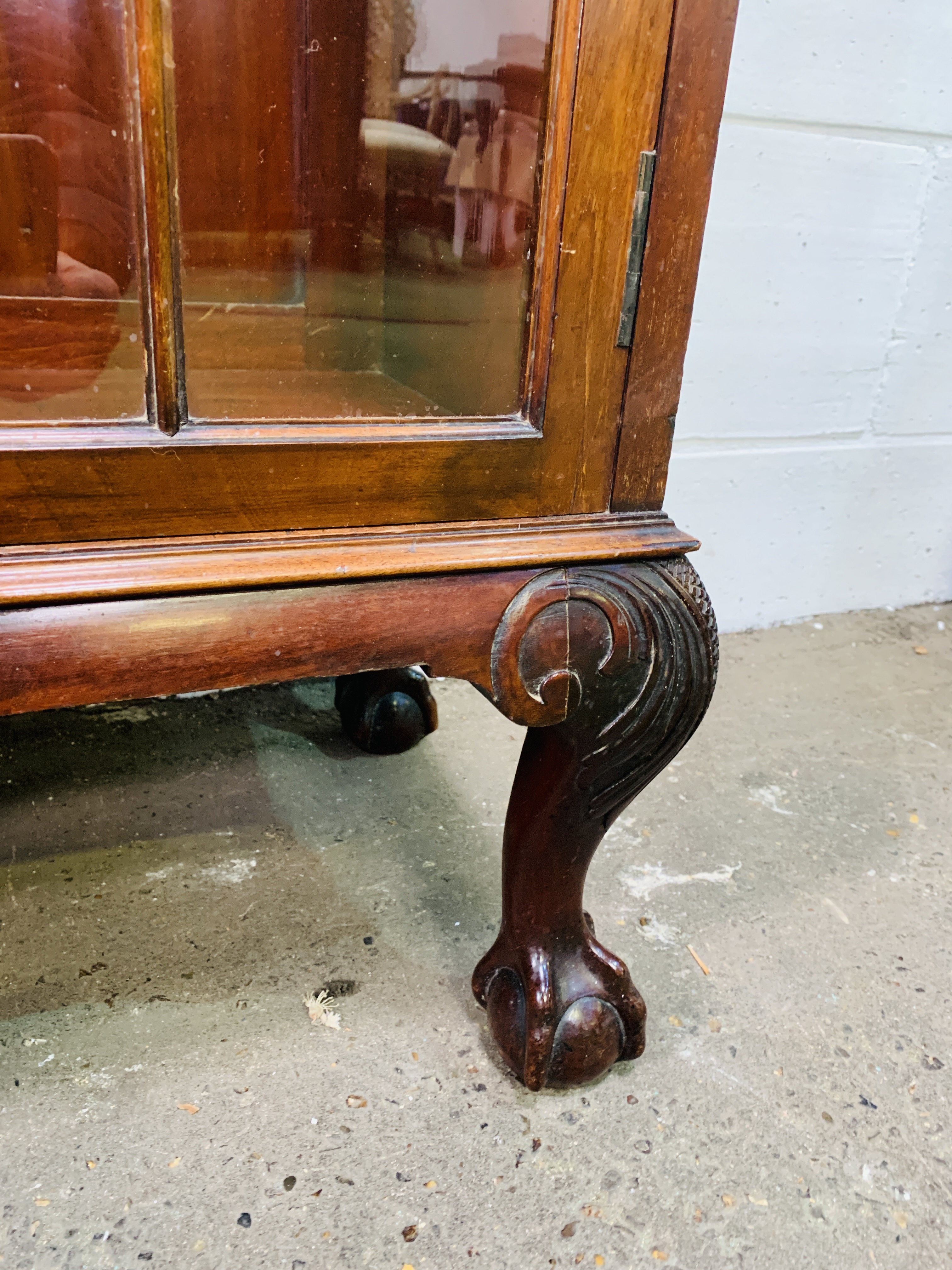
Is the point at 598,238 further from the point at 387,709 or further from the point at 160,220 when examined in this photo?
the point at 387,709

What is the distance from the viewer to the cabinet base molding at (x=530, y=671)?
1.92 feet

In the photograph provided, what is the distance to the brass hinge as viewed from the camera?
2.05ft

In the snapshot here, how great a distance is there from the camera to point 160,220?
540 millimetres

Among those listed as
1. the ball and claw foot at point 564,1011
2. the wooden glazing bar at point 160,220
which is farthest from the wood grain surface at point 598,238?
the ball and claw foot at point 564,1011

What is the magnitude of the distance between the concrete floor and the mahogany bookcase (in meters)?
0.29

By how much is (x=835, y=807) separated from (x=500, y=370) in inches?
33.9

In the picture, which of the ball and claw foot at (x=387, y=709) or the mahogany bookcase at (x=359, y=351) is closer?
the mahogany bookcase at (x=359, y=351)

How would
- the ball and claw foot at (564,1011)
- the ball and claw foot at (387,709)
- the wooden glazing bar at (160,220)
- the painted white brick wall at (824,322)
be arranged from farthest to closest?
the painted white brick wall at (824,322), the ball and claw foot at (387,709), the ball and claw foot at (564,1011), the wooden glazing bar at (160,220)

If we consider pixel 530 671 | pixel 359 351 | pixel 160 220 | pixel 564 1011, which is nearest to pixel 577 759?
pixel 530 671

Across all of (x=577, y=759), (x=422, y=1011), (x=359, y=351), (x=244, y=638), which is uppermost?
(x=359, y=351)

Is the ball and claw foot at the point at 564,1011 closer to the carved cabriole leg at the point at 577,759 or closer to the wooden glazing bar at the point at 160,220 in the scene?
the carved cabriole leg at the point at 577,759

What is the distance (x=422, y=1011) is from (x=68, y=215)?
69 centimetres

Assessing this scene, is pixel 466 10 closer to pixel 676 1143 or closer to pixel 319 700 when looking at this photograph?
pixel 676 1143

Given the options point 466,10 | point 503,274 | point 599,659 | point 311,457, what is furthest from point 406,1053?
point 466,10
